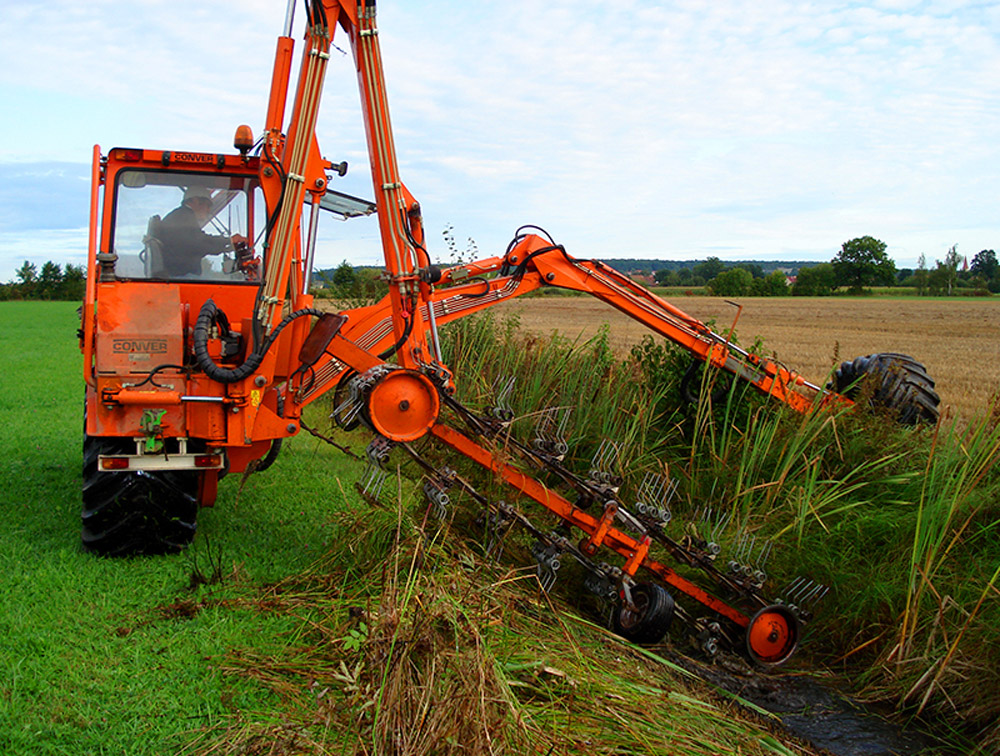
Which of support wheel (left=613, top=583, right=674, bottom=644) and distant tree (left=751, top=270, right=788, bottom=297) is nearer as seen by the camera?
support wheel (left=613, top=583, right=674, bottom=644)

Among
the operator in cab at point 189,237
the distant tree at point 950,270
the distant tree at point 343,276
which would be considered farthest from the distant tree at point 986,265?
the operator in cab at point 189,237

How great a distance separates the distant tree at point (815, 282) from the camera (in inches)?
2250

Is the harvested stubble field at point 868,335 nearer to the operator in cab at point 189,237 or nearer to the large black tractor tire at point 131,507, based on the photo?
the operator in cab at point 189,237

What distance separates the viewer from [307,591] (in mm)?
4715

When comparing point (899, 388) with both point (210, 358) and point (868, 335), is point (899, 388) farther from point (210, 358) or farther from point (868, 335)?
point (868, 335)

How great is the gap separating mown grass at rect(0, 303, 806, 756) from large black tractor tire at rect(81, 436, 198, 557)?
14cm

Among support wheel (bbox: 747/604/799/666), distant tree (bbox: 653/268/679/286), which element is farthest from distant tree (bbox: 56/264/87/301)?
support wheel (bbox: 747/604/799/666)

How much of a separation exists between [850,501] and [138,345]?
4950 millimetres

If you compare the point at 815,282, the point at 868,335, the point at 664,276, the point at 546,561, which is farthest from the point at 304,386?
the point at 815,282

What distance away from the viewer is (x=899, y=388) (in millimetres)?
6762

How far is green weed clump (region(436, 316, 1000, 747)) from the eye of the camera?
433 cm

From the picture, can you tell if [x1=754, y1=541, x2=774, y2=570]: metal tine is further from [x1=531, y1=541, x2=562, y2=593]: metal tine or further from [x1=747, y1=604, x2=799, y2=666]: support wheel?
[x1=531, y1=541, x2=562, y2=593]: metal tine

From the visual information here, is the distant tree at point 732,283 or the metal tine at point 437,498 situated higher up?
the distant tree at point 732,283

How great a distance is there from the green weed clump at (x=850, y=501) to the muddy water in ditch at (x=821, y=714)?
0.56ft
